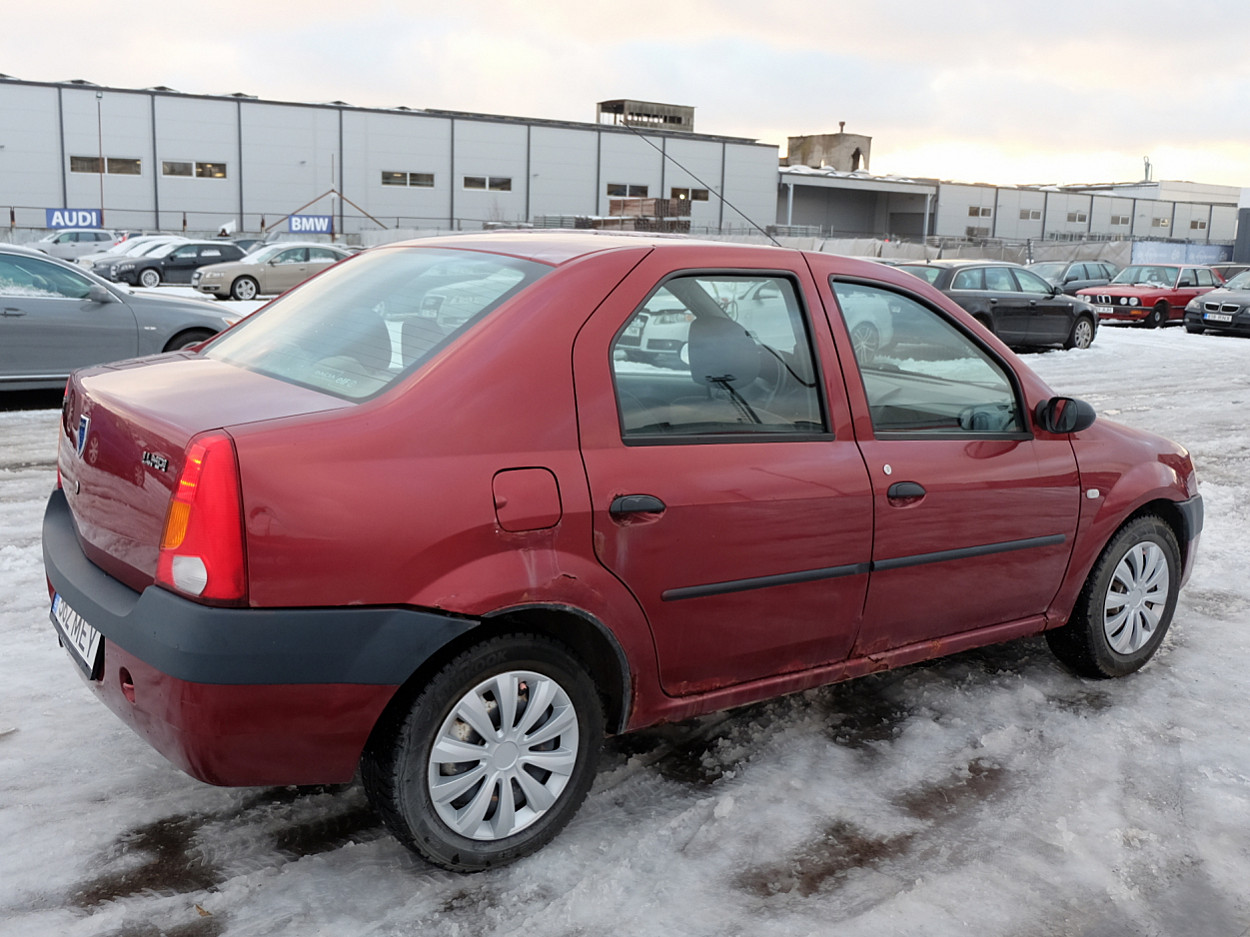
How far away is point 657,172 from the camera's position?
61.5 meters

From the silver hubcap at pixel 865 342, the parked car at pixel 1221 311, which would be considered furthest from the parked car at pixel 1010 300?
the silver hubcap at pixel 865 342

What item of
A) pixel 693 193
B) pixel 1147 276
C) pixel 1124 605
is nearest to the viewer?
pixel 1124 605

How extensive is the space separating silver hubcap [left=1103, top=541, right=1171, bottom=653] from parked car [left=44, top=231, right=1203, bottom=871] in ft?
2.04

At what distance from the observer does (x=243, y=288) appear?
26.4 metres

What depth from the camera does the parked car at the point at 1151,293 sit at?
2470 centimetres

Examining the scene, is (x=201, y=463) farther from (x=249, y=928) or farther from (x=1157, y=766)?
(x=1157, y=766)

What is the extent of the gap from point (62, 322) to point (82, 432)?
7643 millimetres

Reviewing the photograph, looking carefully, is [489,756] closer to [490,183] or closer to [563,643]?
[563,643]

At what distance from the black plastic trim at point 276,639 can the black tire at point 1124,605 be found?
273 cm

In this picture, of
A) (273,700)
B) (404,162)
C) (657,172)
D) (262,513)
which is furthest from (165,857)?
(657,172)

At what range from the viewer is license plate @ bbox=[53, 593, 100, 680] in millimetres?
3004

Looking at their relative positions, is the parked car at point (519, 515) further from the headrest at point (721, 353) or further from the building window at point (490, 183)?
the building window at point (490, 183)

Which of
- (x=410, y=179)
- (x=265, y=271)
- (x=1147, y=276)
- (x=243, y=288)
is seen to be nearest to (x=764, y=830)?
(x=243, y=288)

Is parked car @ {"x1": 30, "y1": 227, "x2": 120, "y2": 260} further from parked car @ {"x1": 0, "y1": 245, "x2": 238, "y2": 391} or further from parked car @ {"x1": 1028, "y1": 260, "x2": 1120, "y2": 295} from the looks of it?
parked car @ {"x1": 1028, "y1": 260, "x2": 1120, "y2": 295}
